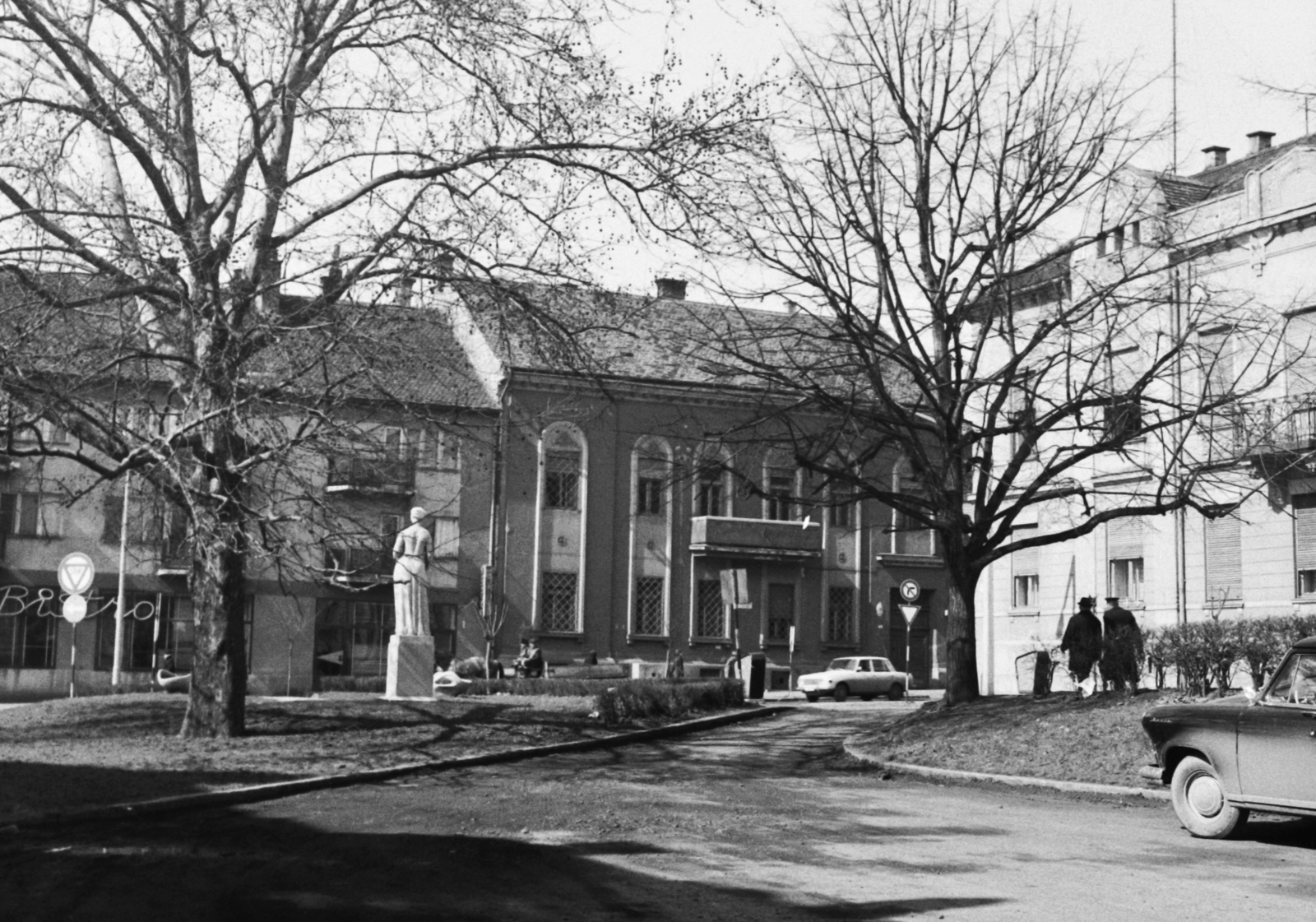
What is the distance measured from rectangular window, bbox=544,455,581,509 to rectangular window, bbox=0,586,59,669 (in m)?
16.4

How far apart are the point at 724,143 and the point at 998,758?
26.4 feet

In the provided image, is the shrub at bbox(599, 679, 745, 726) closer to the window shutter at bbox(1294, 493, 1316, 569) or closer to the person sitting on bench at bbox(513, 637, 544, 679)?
the person sitting on bench at bbox(513, 637, 544, 679)

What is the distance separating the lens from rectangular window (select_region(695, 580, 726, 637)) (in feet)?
189

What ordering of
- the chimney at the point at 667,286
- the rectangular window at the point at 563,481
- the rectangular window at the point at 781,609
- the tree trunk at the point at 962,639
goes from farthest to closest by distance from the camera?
1. the rectangular window at the point at 781,609
2. the rectangular window at the point at 563,481
3. the tree trunk at the point at 962,639
4. the chimney at the point at 667,286

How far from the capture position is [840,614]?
59969mm

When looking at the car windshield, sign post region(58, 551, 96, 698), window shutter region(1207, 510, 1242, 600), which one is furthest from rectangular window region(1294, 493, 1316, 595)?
sign post region(58, 551, 96, 698)

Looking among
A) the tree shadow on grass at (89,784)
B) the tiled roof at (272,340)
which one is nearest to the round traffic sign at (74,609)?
the tiled roof at (272,340)

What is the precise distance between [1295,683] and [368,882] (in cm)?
745

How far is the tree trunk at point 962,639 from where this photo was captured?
24.1 m

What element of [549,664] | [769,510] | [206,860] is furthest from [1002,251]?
[769,510]

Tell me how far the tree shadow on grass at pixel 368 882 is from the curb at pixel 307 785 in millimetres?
845

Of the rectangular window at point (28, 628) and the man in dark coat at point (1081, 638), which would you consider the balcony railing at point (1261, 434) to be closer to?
the man in dark coat at point (1081, 638)

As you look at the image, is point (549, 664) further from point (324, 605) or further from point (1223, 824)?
point (1223, 824)

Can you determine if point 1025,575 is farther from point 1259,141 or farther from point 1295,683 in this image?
point 1295,683
